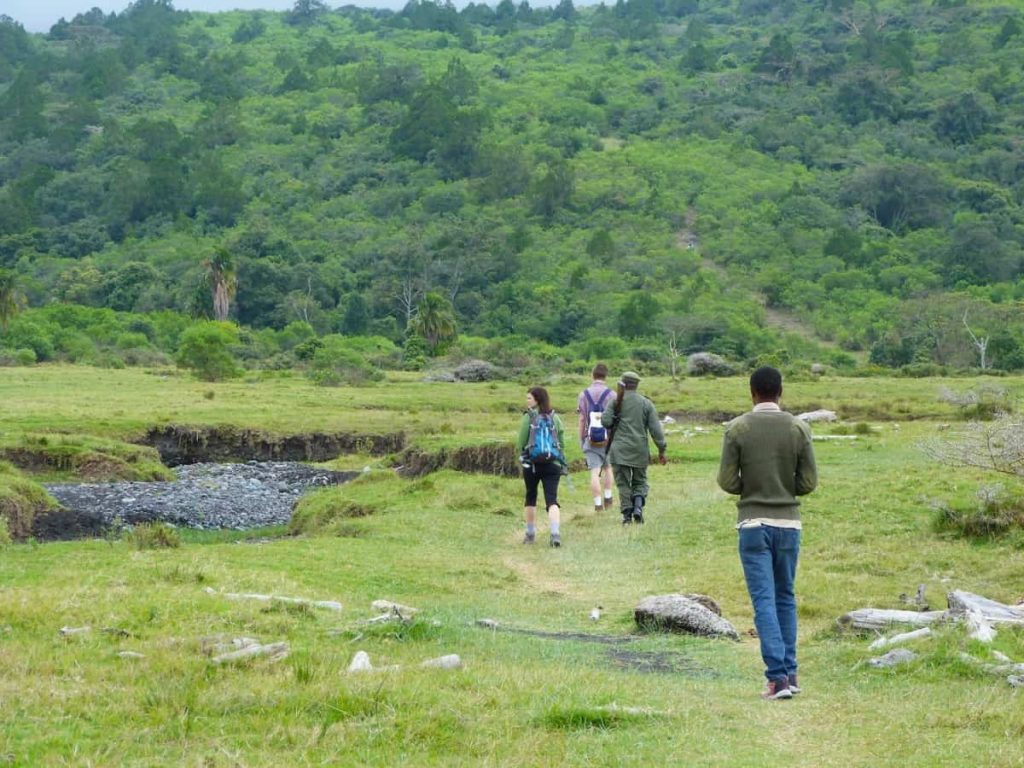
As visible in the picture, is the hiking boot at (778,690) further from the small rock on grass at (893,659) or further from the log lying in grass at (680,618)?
the log lying in grass at (680,618)

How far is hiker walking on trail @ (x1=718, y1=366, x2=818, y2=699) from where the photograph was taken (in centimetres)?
883

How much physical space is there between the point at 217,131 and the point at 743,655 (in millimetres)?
142553

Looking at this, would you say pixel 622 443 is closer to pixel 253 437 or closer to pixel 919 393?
pixel 253 437

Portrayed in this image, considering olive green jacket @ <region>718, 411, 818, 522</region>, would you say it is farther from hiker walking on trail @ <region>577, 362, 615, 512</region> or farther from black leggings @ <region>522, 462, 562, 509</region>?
hiker walking on trail @ <region>577, 362, 615, 512</region>

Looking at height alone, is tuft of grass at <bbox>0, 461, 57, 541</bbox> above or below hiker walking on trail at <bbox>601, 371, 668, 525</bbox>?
below

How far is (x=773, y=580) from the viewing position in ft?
29.3

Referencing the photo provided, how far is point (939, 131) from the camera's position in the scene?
135 meters

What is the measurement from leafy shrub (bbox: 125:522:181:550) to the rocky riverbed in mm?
5267

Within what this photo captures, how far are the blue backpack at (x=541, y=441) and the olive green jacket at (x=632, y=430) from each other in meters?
1.29

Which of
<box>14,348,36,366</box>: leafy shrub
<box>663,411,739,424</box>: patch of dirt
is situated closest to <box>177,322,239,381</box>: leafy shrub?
<box>14,348,36,366</box>: leafy shrub

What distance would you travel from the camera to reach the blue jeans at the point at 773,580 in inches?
341

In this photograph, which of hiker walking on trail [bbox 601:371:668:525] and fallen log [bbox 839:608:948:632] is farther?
hiker walking on trail [bbox 601:371:668:525]

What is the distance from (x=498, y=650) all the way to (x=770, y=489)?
2258mm

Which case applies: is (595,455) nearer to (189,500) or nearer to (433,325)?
(189,500)
